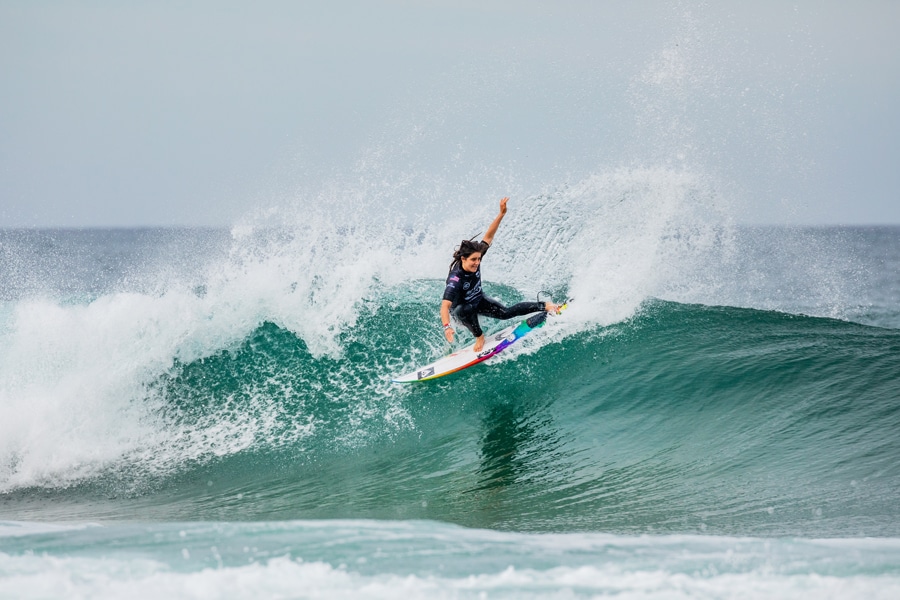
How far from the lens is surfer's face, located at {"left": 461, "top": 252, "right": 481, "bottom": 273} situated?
869 cm

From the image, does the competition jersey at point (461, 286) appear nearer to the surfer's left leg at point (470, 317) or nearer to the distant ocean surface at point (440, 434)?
the surfer's left leg at point (470, 317)

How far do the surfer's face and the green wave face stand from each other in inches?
62.0

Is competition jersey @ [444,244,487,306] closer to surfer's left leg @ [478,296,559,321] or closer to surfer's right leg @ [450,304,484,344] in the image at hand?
surfer's right leg @ [450,304,484,344]

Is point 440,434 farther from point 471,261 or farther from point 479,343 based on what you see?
point 471,261

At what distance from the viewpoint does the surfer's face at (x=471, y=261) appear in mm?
8688

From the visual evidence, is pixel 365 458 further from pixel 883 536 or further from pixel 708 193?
pixel 708 193

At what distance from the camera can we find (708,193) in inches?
484

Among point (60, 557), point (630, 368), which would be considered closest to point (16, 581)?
point (60, 557)

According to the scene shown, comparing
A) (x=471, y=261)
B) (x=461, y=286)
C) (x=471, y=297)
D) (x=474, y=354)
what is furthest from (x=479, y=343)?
(x=471, y=261)

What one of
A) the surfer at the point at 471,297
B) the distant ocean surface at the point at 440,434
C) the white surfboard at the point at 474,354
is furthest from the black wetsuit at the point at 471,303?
the distant ocean surface at the point at 440,434

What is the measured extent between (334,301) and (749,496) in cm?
633

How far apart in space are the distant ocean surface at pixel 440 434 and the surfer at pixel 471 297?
732mm

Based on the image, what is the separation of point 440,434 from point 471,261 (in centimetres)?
204

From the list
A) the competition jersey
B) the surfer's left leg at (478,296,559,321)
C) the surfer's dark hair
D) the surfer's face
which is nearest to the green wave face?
the surfer's left leg at (478,296,559,321)
